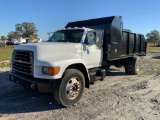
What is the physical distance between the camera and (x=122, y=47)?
917 centimetres

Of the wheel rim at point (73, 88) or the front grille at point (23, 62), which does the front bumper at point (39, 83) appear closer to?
the front grille at point (23, 62)

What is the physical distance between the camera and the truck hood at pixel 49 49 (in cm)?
533

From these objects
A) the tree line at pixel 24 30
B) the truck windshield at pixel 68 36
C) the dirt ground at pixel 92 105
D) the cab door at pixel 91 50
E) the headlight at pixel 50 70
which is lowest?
the dirt ground at pixel 92 105

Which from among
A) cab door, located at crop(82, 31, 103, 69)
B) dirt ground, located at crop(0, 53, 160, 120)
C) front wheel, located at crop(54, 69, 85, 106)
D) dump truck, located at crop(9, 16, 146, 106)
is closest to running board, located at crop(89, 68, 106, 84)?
dump truck, located at crop(9, 16, 146, 106)

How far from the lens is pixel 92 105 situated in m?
5.73

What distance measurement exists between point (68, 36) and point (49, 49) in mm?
1681

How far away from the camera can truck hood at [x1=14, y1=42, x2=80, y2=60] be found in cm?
533

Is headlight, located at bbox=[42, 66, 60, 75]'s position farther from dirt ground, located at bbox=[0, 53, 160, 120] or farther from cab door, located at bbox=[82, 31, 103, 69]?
cab door, located at bbox=[82, 31, 103, 69]

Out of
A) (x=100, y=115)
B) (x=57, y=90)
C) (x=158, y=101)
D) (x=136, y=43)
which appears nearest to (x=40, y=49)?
(x=57, y=90)

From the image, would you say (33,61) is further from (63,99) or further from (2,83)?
(2,83)

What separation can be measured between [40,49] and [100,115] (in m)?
2.39

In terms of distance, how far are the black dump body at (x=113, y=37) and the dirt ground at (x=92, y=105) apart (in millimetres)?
1552

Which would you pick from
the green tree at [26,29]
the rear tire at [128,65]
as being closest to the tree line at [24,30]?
the green tree at [26,29]

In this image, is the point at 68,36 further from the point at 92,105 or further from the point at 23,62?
the point at 92,105
